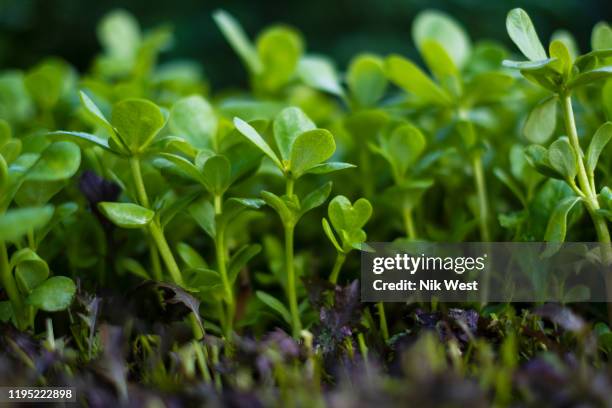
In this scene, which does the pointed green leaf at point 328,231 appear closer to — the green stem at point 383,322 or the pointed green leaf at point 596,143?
the green stem at point 383,322

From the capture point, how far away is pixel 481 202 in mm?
762

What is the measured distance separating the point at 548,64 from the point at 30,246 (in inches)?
21.1

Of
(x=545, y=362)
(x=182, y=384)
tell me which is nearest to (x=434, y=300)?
(x=545, y=362)

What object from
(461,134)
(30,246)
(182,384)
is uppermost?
(461,134)

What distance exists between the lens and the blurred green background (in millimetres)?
1832

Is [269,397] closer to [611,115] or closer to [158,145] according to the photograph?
[158,145]

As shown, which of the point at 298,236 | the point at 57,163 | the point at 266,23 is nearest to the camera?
the point at 57,163

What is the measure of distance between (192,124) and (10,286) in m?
0.26

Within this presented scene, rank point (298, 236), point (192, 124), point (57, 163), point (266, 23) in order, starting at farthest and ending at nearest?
point (266, 23) → point (298, 236) → point (192, 124) → point (57, 163)

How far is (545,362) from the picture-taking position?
0.49 m

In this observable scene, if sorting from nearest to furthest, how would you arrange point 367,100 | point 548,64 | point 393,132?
point 548,64, point 393,132, point 367,100

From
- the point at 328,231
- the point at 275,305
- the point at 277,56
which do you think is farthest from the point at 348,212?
the point at 277,56

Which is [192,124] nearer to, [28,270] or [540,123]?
[28,270]

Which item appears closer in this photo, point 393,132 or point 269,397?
point 269,397
